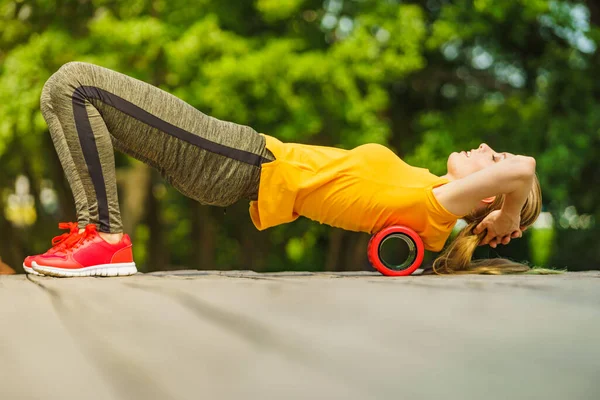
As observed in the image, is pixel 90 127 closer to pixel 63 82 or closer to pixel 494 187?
pixel 63 82

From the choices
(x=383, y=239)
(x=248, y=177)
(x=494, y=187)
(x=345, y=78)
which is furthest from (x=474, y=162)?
(x=345, y=78)

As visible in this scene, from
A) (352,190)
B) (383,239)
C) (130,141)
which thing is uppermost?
(130,141)

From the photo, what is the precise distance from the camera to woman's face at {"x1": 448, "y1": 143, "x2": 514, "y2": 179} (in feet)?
9.57

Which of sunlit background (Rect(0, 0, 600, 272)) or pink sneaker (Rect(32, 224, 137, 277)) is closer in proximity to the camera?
pink sneaker (Rect(32, 224, 137, 277))

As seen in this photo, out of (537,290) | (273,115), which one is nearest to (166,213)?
(273,115)

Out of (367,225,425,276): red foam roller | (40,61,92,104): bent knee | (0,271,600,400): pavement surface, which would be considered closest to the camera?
(0,271,600,400): pavement surface

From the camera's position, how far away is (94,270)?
2479 mm

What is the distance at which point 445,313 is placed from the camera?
1.86 metres

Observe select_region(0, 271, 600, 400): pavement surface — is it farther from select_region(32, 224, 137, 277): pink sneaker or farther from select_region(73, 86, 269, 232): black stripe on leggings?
select_region(73, 86, 269, 232): black stripe on leggings

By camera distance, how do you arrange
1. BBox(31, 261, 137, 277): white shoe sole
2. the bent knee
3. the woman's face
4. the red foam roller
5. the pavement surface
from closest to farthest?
the pavement surface < BBox(31, 261, 137, 277): white shoe sole < the bent knee < the red foam roller < the woman's face

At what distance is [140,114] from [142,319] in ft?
3.31

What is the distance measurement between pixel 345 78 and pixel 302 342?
6407mm

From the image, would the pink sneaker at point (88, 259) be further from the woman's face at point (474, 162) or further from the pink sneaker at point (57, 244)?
the woman's face at point (474, 162)

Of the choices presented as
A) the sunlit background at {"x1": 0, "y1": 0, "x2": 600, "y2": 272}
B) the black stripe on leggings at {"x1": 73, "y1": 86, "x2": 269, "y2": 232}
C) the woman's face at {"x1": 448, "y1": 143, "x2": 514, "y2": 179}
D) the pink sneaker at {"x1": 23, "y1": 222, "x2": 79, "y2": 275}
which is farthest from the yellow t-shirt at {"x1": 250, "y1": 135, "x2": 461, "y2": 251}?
the sunlit background at {"x1": 0, "y1": 0, "x2": 600, "y2": 272}
